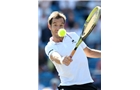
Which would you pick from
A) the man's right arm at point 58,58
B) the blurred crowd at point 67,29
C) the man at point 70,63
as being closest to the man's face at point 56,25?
the man at point 70,63

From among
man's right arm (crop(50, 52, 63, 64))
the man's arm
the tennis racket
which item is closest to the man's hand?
man's right arm (crop(50, 52, 63, 64))

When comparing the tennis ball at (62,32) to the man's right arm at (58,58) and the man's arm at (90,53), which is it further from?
the man's arm at (90,53)

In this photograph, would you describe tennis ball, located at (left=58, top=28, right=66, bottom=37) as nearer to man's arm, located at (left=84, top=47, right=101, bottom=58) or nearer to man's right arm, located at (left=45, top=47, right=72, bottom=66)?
man's right arm, located at (left=45, top=47, right=72, bottom=66)

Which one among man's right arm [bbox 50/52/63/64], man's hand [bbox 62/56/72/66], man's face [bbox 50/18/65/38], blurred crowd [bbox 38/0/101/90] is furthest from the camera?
blurred crowd [bbox 38/0/101/90]

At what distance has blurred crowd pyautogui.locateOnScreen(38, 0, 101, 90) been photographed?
6.32 meters

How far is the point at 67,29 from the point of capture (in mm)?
6824

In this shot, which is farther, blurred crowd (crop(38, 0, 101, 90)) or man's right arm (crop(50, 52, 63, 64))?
blurred crowd (crop(38, 0, 101, 90))

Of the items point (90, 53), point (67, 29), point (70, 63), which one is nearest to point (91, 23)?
point (90, 53)

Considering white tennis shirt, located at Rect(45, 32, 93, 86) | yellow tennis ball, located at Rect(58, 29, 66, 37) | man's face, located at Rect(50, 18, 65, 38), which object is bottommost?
white tennis shirt, located at Rect(45, 32, 93, 86)

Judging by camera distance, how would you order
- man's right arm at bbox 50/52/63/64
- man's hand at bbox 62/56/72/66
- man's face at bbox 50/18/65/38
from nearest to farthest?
man's hand at bbox 62/56/72/66 → man's right arm at bbox 50/52/63/64 → man's face at bbox 50/18/65/38

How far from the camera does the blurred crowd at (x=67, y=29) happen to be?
632 centimetres
